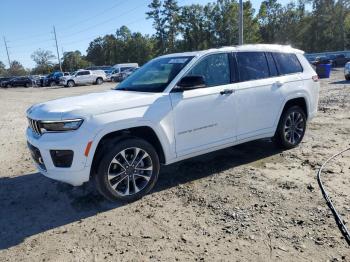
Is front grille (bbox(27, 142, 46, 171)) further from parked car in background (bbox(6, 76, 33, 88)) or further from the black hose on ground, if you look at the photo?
parked car in background (bbox(6, 76, 33, 88))

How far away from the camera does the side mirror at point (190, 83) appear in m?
4.72

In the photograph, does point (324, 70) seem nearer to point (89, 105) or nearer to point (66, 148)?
point (89, 105)

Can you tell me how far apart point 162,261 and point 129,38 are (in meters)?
105

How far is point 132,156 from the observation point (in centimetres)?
450

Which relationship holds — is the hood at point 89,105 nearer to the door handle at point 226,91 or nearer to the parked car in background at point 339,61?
the door handle at point 226,91

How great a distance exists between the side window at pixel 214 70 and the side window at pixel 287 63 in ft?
3.97

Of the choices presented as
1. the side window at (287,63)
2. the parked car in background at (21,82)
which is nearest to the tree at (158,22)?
the parked car in background at (21,82)

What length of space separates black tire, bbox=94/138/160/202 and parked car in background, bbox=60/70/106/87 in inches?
1419

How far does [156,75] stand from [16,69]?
434ft

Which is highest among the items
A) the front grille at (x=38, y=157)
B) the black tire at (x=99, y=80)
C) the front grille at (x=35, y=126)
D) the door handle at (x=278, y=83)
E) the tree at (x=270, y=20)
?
the tree at (x=270, y=20)

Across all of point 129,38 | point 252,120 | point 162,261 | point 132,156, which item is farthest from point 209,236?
point 129,38

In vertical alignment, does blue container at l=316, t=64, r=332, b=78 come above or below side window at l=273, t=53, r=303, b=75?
below

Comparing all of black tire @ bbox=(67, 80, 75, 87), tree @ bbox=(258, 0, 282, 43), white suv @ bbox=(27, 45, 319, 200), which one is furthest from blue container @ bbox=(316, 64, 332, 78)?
tree @ bbox=(258, 0, 282, 43)

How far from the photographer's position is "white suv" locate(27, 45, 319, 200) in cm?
414
